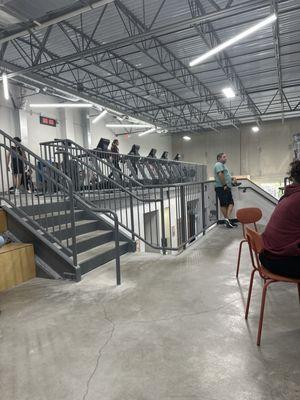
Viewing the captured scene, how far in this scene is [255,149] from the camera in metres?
17.9

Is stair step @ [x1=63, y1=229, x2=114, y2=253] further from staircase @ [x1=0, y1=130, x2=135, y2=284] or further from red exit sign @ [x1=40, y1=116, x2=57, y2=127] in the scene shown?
red exit sign @ [x1=40, y1=116, x2=57, y2=127]

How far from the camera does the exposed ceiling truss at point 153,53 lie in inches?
236

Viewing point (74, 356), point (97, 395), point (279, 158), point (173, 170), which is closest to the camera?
point (97, 395)

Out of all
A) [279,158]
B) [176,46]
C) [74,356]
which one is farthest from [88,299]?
[279,158]

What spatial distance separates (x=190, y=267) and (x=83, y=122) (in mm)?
10568

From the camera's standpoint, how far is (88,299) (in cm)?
296

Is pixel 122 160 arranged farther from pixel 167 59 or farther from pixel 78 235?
pixel 167 59

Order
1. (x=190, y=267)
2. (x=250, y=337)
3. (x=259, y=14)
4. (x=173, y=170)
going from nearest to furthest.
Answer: (x=250, y=337) → (x=190, y=267) → (x=259, y=14) → (x=173, y=170)

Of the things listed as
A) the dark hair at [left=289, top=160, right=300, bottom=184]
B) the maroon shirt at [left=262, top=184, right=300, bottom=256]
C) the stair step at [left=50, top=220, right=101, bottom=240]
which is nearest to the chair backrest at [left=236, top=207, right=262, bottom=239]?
the dark hair at [left=289, top=160, right=300, bottom=184]

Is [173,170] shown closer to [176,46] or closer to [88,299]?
Result: [176,46]

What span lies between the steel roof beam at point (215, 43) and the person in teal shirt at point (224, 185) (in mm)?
2814

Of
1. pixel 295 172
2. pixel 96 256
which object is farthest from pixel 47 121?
pixel 295 172


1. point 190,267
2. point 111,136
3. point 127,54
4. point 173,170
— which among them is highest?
point 127,54

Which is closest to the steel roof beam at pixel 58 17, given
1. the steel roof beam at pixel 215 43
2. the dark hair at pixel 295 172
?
the steel roof beam at pixel 215 43
